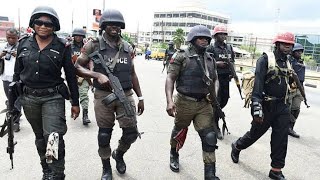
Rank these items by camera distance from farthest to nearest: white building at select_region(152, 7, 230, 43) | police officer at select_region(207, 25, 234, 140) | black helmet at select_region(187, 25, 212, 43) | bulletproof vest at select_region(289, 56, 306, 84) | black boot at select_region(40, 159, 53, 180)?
white building at select_region(152, 7, 230, 43) < bulletproof vest at select_region(289, 56, 306, 84) < police officer at select_region(207, 25, 234, 140) < black helmet at select_region(187, 25, 212, 43) < black boot at select_region(40, 159, 53, 180)

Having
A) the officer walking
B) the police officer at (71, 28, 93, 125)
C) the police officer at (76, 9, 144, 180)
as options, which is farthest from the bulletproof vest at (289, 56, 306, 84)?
the officer walking

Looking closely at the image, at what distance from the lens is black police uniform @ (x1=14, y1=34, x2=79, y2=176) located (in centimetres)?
329

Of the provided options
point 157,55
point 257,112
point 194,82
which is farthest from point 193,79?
point 157,55

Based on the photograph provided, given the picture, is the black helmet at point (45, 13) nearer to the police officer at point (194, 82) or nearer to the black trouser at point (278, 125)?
the police officer at point (194, 82)

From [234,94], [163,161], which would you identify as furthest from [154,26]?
[163,161]

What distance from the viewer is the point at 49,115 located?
3.34 m

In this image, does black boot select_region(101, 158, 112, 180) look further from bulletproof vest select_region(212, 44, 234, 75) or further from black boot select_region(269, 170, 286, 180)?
bulletproof vest select_region(212, 44, 234, 75)

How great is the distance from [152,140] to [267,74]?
7.76 ft

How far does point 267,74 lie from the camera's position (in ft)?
13.2

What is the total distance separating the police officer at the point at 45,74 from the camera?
3.28 m

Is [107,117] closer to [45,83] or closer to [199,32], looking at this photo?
[45,83]

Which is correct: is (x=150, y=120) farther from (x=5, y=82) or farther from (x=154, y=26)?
(x=154, y=26)

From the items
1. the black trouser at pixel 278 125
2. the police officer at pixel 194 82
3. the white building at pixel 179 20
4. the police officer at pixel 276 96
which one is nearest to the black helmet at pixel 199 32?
the police officer at pixel 194 82

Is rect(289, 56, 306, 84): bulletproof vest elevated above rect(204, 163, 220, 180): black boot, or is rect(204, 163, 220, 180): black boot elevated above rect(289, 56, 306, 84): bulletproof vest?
rect(289, 56, 306, 84): bulletproof vest
